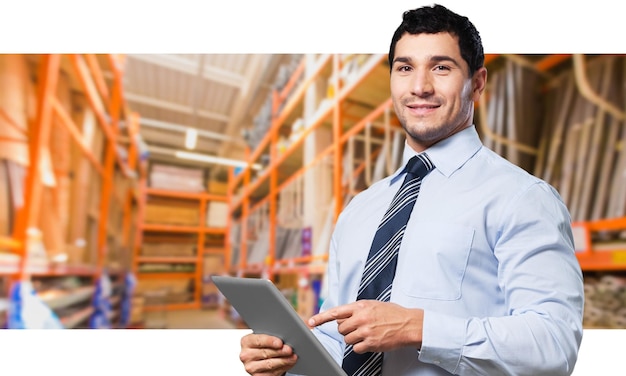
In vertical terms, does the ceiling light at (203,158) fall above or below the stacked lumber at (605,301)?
above

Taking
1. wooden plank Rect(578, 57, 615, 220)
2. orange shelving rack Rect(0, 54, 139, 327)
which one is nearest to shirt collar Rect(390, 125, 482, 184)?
wooden plank Rect(578, 57, 615, 220)

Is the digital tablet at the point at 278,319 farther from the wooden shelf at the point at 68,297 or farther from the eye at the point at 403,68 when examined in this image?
the wooden shelf at the point at 68,297

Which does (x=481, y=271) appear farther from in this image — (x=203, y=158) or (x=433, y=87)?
(x=203, y=158)

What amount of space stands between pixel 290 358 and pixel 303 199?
7.96ft

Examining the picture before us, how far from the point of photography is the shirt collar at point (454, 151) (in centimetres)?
79

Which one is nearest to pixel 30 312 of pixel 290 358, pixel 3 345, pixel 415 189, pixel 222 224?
pixel 3 345

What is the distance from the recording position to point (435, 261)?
693 millimetres

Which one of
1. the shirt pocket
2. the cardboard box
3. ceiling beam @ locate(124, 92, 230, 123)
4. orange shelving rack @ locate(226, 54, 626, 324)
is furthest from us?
the cardboard box

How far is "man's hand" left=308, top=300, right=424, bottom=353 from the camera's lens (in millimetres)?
572

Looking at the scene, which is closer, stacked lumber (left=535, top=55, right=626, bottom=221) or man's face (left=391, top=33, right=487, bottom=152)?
man's face (left=391, top=33, right=487, bottom=152)

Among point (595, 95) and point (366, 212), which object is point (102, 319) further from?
point (595, 95)

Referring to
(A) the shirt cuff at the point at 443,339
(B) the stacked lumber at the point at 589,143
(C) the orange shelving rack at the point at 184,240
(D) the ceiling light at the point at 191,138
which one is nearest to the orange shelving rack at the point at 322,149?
(B) the stacked lumber at the point at 589,143

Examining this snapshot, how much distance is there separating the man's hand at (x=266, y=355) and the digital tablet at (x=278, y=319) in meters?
0.01

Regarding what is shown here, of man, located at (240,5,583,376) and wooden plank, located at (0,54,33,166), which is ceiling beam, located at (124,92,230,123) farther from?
man, located at (240,5,583,376)
